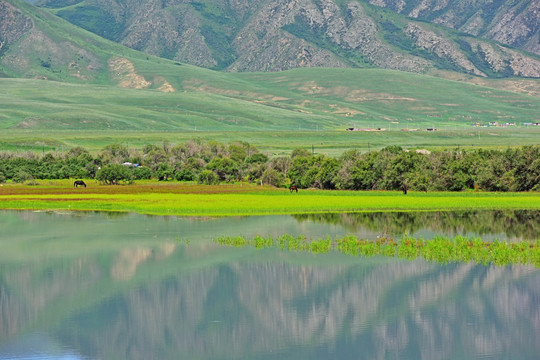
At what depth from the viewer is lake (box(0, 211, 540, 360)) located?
2645cm

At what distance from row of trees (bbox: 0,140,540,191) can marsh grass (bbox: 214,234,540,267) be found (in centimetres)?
3580

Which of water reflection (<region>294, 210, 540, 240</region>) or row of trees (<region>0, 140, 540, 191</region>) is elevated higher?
row of trees (<region>0, 140, 540, 191</region>)

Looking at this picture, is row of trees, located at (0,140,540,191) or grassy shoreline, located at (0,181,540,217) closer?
grassy shoreline, located at (0,181,540,217)

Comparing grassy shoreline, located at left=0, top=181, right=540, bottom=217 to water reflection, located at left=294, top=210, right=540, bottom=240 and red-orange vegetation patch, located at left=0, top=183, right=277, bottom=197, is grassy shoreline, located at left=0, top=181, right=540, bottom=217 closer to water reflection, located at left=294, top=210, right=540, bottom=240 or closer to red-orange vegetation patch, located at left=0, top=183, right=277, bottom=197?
red-orange vegetation patch, located at left=0, top=183, right=277, bottom=197

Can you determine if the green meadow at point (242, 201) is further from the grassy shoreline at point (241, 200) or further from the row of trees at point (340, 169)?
the row of trees at point (340, 169)

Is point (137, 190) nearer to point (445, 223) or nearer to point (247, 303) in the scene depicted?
point (445, 223)

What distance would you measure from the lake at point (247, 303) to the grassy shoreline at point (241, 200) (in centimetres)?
1504

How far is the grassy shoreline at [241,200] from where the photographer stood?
64.2 m

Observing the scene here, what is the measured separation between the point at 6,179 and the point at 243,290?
78500mm

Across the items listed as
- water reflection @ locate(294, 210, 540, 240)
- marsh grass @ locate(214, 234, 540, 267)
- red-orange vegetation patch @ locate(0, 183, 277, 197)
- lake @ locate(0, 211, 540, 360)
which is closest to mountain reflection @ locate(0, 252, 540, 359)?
lake @ locate(0, 211, 540, 360)

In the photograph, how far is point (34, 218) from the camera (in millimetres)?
61250

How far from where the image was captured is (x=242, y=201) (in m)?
70.4

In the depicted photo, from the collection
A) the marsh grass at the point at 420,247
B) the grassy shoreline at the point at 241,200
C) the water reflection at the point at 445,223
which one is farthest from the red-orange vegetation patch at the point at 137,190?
the marsh grass at the point at 420,247

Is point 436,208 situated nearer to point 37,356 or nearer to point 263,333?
point 263,333
